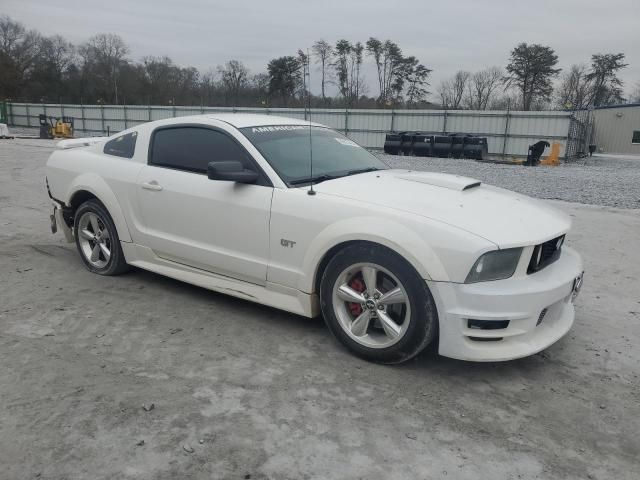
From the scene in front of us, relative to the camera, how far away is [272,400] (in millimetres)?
2814

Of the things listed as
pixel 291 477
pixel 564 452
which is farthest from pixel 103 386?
pixel 564 452

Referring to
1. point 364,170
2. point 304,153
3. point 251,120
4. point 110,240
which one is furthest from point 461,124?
point 110,240

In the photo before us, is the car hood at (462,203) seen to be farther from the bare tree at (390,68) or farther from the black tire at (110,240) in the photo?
the bare tree at (390,68)

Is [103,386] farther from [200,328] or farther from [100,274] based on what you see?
[100,274]

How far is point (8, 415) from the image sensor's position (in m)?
2.60

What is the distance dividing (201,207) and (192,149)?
58cm

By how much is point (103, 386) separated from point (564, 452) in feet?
8.06

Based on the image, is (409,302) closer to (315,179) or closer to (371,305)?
(371,305)

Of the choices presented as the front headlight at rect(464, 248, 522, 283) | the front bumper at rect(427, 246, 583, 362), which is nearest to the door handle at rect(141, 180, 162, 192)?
the front bumper at rect(427, 246, 583, 362)

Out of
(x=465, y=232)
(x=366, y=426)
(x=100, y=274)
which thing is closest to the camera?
(x=366, y=426)

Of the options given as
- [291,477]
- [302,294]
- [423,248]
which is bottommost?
[291,477]

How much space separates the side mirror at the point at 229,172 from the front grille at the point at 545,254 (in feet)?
6.31

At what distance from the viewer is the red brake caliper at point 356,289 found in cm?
330

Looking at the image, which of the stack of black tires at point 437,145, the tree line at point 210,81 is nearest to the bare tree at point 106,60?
the tree line at point 210,81
